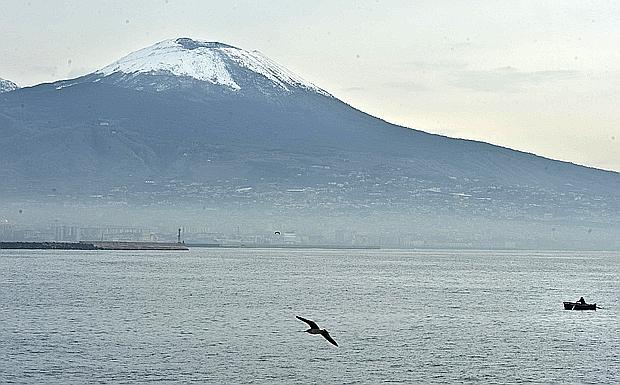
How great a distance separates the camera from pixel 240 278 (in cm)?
11538

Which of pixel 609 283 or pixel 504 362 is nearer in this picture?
pixel 504 362

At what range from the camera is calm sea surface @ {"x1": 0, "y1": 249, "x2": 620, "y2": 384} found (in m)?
42.8

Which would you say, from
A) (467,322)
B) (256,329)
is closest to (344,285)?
(467,322)

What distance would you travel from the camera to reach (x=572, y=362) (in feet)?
155

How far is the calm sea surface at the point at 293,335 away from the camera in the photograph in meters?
42.8

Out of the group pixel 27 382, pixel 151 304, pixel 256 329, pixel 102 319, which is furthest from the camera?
pixel 151 304

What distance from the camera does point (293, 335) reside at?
5450 centimetres

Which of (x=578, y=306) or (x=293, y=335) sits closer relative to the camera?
(x=293, y=335)

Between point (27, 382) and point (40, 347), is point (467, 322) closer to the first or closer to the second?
point (40, 347)

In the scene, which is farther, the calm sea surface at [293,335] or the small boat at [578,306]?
the small boat at [578,306]

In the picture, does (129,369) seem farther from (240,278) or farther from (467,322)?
(240,278)

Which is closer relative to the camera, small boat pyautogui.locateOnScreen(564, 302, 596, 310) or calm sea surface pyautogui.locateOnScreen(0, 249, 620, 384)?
calm sea surface pyautogui.locateOnScreen(0, 249, 620, 384)

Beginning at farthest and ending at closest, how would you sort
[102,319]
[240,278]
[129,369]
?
[240,278]
[102,319]
[129,369]

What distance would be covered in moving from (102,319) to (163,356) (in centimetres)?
1612
